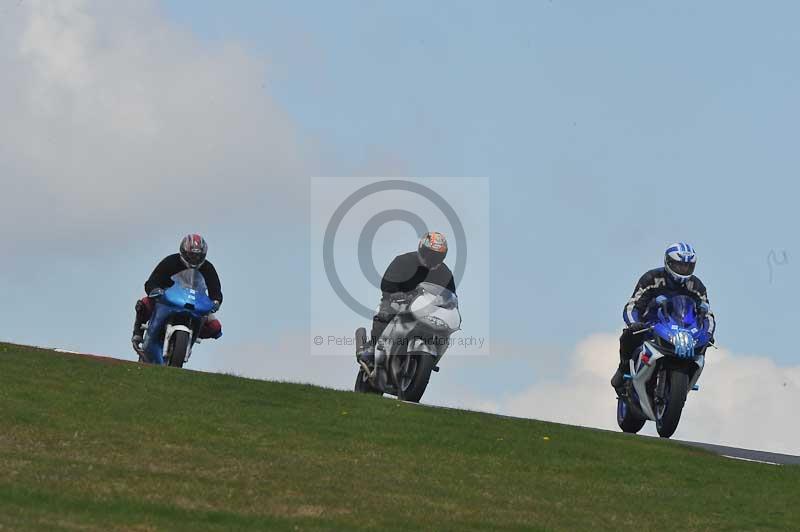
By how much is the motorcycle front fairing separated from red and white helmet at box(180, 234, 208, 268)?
7.01m

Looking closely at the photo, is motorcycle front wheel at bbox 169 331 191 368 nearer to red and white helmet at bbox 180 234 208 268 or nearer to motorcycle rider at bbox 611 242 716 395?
red and white helmet at bbox 180 234 208 268

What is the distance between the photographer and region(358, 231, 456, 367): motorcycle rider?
23.0m

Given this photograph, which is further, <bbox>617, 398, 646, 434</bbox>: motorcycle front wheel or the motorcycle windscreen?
the motorcycle windscreen

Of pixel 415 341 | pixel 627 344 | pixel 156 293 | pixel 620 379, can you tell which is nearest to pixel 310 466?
pixel 415 341

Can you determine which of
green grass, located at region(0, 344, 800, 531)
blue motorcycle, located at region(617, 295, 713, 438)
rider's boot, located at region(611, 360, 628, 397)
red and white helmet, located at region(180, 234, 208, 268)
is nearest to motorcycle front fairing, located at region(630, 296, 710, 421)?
blue motorcycle, located at region(617, 295, 713, 438)

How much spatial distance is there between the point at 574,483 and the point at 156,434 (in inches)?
165

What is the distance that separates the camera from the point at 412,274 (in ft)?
75.8

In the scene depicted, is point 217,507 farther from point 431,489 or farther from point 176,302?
point 176,302

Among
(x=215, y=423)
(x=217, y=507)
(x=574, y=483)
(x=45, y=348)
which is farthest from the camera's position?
(x=45, y=348)

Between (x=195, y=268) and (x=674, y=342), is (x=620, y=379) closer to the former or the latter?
(x=674, y=342)

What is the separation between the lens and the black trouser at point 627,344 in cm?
2245

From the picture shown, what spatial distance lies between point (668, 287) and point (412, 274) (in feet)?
12.2

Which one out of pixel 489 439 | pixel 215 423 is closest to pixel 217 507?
pixel 215 423

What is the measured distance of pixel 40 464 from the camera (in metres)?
13.5
